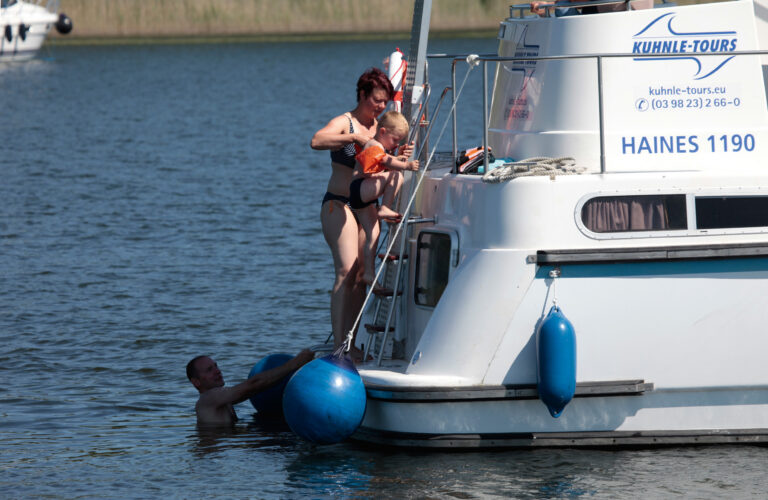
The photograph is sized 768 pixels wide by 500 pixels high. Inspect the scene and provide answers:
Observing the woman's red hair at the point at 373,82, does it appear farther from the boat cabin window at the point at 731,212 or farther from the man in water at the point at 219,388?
the boat cabin window at the point at 731,212

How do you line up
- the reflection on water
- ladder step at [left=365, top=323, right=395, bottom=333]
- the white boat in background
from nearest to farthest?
ladder step at [left=365, top=323, right=395, bottom=333]
the reflection on water
the white boat in background

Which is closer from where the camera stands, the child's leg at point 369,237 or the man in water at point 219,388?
the child's leg at point 369,237

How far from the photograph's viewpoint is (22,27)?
71.8 metres

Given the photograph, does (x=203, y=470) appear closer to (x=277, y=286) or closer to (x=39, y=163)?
(x=277, y=286)

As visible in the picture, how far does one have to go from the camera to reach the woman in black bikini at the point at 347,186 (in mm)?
8961

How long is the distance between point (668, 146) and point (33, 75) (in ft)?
208

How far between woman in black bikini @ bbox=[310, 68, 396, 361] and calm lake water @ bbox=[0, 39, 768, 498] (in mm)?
1258

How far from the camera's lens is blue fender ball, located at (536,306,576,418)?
811 cm

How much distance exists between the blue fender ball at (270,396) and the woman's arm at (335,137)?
2.33m

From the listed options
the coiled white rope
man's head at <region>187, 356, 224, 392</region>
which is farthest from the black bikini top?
man's head at <region>187, 356, 224, 392</region>

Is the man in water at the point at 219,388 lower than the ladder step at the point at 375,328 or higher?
lower

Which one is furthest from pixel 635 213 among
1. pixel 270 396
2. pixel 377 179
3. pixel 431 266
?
pixel 270 396

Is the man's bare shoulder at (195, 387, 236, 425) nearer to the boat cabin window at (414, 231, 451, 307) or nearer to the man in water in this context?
the man in water

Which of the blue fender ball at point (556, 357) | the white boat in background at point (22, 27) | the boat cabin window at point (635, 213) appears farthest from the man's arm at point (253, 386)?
the white boat in background at point (22, 27)
